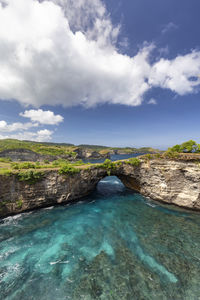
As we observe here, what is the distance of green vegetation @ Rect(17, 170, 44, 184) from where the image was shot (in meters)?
19.5

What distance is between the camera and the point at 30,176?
786 inches

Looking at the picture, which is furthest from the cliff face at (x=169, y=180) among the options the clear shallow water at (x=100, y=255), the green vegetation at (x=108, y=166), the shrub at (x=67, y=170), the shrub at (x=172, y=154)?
the shrub at (x=67, y=170)

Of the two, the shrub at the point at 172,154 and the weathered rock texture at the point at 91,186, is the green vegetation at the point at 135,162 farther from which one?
the shrub at the point at 172,154

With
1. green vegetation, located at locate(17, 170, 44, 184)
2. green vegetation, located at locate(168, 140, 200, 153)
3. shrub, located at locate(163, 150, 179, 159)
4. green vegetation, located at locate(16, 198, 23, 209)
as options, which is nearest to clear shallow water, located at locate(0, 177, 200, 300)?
green vegetation, located at locate(16, 198, 23, 209)

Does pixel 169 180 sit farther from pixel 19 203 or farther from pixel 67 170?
pixel 19 203

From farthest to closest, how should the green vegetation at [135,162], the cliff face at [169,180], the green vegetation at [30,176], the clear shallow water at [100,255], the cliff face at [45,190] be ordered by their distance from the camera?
the green vegetation at [135,162] < the cliff face at [169,180] < the green vegetation at [30,176] < the cliff face at [45,190] < the clear shallow water at [100,255]

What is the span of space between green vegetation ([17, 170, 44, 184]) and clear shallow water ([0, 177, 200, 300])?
19.1 ft

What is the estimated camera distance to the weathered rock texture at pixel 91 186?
19155 millimetres

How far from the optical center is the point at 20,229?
15.8 metres

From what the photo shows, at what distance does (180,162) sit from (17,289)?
27.9 metres

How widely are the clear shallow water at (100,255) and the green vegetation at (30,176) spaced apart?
5807 millimetres

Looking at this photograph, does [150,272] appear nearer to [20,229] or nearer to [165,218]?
[165,218]

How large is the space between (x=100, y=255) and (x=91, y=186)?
15320 mm

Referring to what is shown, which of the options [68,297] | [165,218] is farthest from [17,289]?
[165,218]
